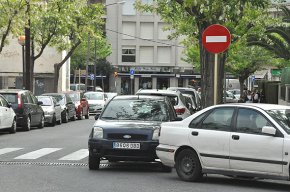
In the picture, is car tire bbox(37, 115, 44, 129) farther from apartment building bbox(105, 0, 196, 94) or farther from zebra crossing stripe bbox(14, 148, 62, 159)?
apartment building bbox(105, 0, 196, 94)

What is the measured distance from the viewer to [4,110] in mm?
23328

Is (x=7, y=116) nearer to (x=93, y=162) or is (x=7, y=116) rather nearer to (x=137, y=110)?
(x=137, y=110)

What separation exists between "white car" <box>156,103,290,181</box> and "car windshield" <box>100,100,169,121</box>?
1859 millimetres

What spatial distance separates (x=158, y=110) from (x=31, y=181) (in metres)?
3.80

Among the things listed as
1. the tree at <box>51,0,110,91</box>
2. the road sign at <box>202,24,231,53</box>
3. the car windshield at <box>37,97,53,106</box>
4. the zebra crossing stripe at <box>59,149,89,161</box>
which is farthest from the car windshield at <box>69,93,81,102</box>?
the road sign at <box>202,24,231,53</box>

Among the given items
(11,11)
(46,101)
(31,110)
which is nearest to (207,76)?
(31,110)

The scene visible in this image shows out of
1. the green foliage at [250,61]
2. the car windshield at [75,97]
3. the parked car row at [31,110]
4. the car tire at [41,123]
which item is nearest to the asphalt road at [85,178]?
the parked car row at [31,110]

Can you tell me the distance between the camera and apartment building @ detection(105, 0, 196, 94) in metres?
82.0

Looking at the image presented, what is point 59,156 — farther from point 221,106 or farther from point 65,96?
point 65,96

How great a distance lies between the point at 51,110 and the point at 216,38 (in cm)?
1707

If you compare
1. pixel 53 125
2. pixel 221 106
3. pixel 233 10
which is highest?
pixel 233 10

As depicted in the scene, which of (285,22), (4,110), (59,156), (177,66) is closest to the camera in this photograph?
(59,156)

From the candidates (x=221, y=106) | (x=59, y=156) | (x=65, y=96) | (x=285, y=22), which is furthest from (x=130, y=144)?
(x=65, y=96)

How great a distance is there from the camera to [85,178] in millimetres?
11875
